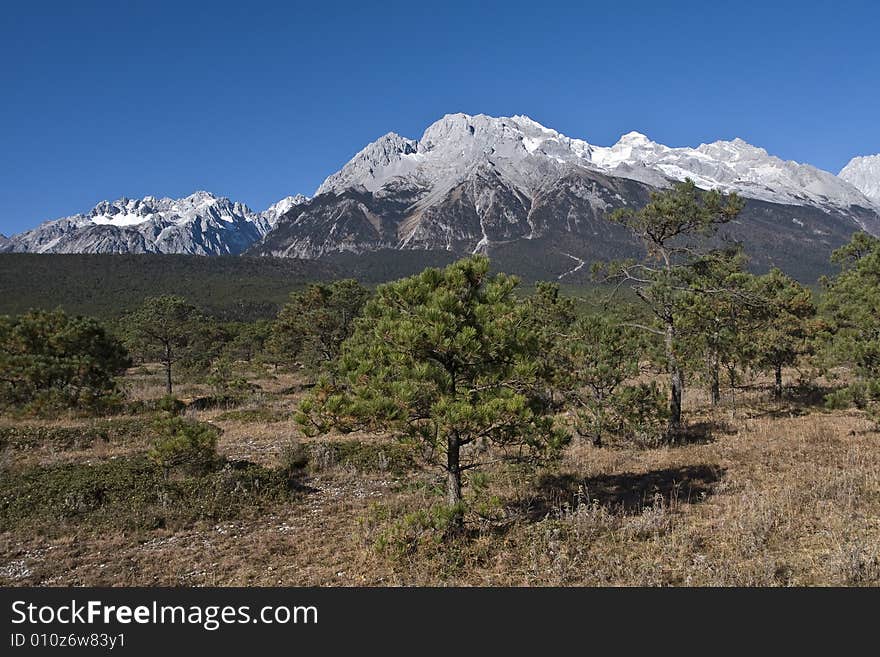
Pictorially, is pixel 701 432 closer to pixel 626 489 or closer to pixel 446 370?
pixel 626 489

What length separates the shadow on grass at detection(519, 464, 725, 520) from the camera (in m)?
11.5

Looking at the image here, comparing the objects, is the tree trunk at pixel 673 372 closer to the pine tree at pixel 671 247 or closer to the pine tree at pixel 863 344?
the pine tree at pixel 671 247

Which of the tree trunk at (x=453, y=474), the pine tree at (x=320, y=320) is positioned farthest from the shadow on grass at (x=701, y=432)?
the pine tree at (x=320, y=320)

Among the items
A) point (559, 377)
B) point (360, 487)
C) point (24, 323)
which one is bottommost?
point (360, 487)

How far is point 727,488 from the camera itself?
1196 cm

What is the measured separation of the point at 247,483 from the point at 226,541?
140 inches

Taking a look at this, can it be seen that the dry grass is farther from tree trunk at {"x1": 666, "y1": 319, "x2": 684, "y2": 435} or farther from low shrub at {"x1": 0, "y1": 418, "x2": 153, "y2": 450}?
low shrub at {"x1": 0, "y1": 418, "x2": 153, "y2": 450}

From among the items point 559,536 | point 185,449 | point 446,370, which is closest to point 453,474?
point 446,370

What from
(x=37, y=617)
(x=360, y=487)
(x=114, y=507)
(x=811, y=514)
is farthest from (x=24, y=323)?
(x=811, y=514)

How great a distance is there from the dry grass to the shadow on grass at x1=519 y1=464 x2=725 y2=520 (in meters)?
0.05

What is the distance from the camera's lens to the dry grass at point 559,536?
8117 mm

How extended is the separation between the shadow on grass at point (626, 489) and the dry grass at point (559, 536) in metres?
0.05

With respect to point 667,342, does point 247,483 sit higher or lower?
lower

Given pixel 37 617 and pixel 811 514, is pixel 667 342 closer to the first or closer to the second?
pixel 811 514
